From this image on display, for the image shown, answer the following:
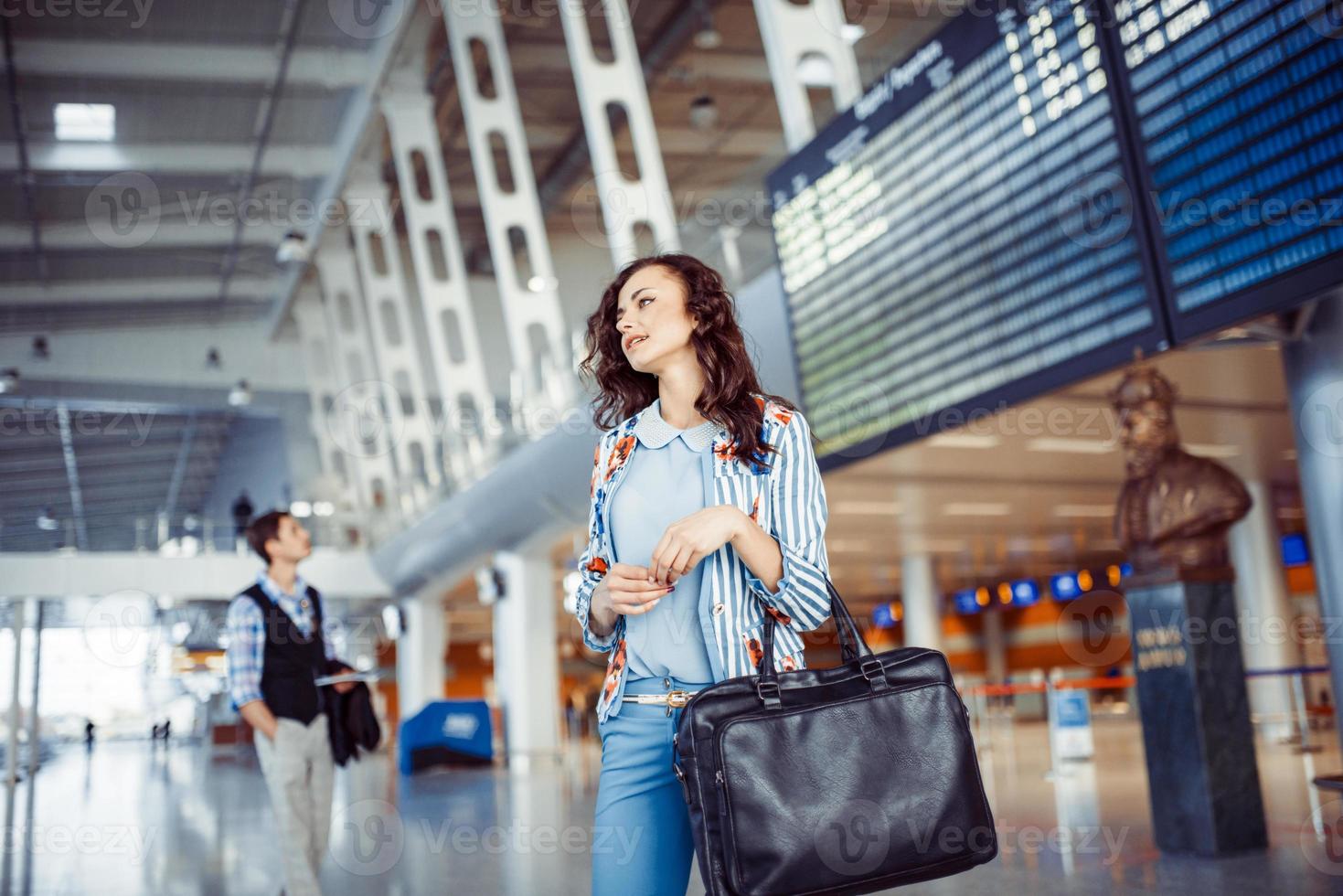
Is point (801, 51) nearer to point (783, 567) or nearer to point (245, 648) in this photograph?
point (245, 648)

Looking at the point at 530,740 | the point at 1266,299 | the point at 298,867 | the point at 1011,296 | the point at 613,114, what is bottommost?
the point at 530,740

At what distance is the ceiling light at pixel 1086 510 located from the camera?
14750 mm

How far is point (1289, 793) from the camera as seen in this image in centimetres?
773

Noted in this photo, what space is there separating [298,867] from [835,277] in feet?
15.9

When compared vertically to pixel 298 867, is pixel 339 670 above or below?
above

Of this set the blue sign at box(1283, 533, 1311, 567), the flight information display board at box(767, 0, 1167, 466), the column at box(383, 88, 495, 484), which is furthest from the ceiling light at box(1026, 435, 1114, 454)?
the blue sign at box(1283, 533, 1311, 567)

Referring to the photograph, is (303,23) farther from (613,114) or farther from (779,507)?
(779,507)

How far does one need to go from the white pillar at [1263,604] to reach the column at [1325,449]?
9970 mm

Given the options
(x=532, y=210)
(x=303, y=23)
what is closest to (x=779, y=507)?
(x=532, y=210)

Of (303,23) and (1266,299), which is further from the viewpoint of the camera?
(303,23)

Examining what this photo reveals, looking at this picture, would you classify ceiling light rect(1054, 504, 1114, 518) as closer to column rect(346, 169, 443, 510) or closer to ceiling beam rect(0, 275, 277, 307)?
column rect(346, 169, 443, 510)

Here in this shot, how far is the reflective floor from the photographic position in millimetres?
4930

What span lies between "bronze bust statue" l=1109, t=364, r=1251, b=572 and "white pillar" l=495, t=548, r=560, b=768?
1213cm

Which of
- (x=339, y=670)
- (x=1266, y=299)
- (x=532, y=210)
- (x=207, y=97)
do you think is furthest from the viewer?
(x=207, y=97)
